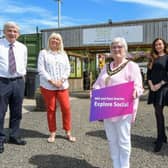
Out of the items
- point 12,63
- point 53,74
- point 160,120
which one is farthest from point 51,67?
point 160,120

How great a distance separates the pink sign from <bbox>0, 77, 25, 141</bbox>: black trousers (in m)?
1.85

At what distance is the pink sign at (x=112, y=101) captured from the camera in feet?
14.9

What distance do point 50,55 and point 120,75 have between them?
7.56 feet

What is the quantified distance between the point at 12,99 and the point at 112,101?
88.0 inches

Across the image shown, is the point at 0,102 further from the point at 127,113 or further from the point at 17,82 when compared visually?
the point at 127,113

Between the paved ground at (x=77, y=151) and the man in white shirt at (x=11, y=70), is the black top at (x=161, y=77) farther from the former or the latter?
the man in white shirt at (x=11, y=70)

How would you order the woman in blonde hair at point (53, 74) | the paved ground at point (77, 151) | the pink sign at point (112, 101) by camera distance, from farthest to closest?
the woman in blonde hair at point (53, 74)
the paved ground at point (77, 151)
the pink sign at point (112, 101)

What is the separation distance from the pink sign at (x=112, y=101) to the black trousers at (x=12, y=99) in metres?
1.85

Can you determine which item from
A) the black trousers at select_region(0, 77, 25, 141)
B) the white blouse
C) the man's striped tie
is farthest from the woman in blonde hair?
the man's striped tie

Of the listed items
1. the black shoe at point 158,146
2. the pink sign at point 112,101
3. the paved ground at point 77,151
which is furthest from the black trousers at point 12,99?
the black shoe at point 158,146

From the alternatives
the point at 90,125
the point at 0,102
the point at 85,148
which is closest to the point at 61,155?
the point at 85,148

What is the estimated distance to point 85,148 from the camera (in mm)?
6273

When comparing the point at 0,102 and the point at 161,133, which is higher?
the point at 0,102

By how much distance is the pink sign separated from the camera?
4543 mm
